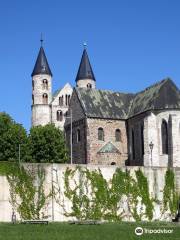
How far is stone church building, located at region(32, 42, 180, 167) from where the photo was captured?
59.3 metres

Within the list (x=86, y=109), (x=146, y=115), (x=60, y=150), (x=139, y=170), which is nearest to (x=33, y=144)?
(x=60, y=150)

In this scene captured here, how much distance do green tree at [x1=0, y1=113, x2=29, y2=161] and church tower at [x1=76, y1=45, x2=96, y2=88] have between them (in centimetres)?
3036

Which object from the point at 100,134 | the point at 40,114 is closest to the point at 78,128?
the point at 100,134

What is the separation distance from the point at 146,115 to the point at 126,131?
570 centimetres

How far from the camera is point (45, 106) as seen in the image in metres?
96.8

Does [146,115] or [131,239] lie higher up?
[146,115]

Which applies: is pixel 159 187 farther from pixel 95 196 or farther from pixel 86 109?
pixel 86 109

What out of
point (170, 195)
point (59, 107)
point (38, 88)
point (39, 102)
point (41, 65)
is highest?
point (41, 65)

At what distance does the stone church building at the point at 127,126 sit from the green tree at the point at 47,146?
1573 millimetres

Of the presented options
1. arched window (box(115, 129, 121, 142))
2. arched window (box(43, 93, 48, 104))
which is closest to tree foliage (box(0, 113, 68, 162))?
arched window (box(115, 129, 121, 142))

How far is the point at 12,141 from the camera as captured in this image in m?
65.2

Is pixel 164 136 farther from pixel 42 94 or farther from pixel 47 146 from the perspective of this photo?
pixel 42 94

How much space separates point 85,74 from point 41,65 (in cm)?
845

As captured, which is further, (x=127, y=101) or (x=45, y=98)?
(x=45, y=98)
